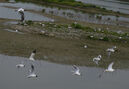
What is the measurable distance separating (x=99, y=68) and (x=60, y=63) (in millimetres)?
2523

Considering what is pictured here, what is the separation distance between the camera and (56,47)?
70.1 ft

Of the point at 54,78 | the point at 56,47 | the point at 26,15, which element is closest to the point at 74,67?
the point at 54,78

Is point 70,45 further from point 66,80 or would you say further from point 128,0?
point 128,0

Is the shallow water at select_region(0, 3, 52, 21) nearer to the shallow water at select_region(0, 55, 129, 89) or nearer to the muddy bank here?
the muddy bank

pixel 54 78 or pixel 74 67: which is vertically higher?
pixel 74 67

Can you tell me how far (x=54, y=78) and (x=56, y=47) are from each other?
5.47 metres

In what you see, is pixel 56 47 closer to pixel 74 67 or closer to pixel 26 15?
pixel 74 67

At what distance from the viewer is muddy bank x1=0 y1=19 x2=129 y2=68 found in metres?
19.4

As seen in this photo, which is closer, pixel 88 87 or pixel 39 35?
pixel 88 87

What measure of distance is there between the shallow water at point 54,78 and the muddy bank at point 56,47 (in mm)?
1013

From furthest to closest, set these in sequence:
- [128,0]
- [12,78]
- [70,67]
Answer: [128,0] < [70,67] < [12,78]

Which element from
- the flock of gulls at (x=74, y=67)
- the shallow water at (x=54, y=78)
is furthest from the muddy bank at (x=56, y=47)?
the shallow water at (x=54, y=78)

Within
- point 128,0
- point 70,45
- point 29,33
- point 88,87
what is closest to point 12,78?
point 88,87

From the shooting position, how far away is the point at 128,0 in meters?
82.2
